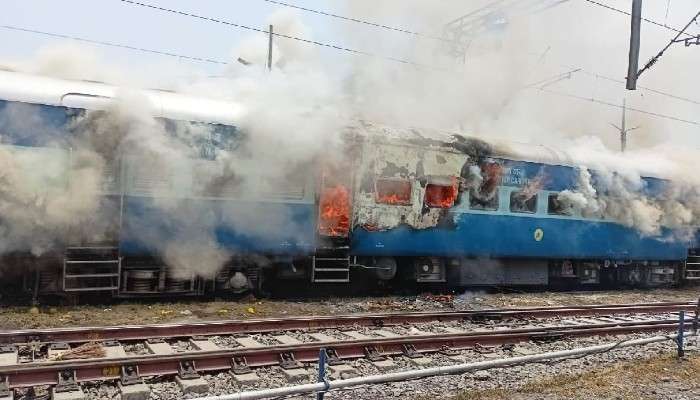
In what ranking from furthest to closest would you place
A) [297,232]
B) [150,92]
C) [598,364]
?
[297,232], [150,92], [598,364]

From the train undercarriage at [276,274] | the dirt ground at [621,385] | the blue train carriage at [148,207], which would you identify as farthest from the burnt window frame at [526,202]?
the dirt ground at [621,385]

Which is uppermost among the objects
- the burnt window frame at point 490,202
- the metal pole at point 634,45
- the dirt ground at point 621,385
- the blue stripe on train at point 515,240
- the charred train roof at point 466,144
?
the metal pole at point 634,45

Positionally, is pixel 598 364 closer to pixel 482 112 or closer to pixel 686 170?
pixel 482 112

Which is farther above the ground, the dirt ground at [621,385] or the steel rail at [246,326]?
the steel rail at [246,326]

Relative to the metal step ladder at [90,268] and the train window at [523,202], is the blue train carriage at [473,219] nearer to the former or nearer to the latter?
the train window at [523,202]

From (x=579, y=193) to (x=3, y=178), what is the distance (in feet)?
36.9

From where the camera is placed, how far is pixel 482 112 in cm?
1669

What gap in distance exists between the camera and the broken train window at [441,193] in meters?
12.1

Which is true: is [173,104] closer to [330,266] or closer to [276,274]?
[276,274]

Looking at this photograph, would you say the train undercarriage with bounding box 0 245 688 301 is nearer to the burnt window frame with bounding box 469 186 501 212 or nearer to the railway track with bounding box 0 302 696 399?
the burnt window frame with bounding box 469 186 501 212

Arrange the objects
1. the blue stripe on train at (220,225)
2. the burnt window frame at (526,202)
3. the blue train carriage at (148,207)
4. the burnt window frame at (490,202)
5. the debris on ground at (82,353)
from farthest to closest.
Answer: the burnt window frame at (526,202) → the burnt window frame at (490,202) → the blue stripe on train at (220,225) → the blue train carriage at (148,207) → the debris on ground at (82,353)

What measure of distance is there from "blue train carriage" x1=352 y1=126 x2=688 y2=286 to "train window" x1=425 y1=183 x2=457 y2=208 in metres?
0.02

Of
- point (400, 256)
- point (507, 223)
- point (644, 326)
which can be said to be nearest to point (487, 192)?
point (507, 223)

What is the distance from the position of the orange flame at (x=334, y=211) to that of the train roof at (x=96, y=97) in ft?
6.53
